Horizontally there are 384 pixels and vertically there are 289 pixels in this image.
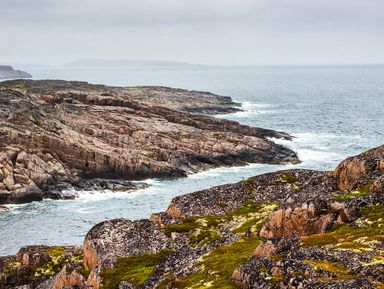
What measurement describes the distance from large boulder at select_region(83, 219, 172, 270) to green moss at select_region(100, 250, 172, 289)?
97cm

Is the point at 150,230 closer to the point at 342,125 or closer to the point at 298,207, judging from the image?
the point at 298,207

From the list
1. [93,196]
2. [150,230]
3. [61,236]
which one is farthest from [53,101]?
[150,230]

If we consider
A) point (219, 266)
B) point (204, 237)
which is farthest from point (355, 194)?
point (219, 266)

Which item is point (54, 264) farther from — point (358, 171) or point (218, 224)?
point (358, 171)

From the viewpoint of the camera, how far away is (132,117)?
140 metres

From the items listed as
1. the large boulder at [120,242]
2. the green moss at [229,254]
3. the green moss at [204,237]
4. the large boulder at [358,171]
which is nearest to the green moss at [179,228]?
the large boulder at [120,242]

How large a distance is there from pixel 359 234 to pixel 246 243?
8947 mm

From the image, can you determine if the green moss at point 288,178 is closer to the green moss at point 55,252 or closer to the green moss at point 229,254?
the green moss at point 229,254

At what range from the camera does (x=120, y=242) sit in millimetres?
42375

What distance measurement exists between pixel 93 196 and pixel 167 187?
50.2ft

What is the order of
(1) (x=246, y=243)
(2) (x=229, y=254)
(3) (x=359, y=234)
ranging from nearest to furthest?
(3) (x=359, y=234), (2) (x=229, y=254), (1) (x=246, y=243)

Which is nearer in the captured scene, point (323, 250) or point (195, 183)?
point (323, 250)

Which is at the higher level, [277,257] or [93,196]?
[277,257]

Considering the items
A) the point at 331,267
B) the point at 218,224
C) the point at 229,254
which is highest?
the point at 331,267
